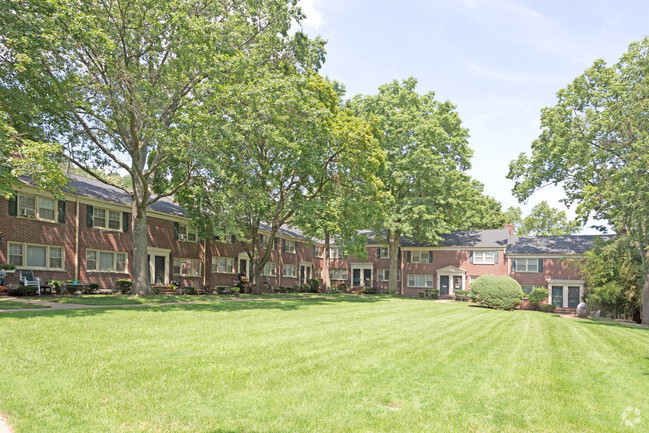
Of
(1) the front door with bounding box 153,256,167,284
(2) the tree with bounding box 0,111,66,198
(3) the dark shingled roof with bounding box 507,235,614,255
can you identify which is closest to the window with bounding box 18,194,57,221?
(1) the front door with bounding box 153,256,167,284

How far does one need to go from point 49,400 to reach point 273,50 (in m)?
24.0

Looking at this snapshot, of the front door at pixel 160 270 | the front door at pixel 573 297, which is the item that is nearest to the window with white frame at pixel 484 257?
the front door at pixel 573 297

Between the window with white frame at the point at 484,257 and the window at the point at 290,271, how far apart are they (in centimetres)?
1907

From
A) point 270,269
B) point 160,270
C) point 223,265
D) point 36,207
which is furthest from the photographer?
point 270,269

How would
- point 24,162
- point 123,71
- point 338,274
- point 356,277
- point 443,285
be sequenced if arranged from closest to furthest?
1. point 24,162
2. point 123,71
3. point 443,285
4. point 356,277
5. point 338,274

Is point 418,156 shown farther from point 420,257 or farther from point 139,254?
point 139,254

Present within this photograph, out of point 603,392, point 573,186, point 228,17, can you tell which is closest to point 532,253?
point 573,186

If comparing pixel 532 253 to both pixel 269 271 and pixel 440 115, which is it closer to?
pixel 440 115

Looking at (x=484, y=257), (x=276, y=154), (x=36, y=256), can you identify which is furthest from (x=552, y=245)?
(x=36, y=256)

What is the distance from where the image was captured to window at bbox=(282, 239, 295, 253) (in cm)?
Result: 4546

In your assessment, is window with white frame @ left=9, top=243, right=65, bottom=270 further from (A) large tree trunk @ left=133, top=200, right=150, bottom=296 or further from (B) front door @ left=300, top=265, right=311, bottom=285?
(B) front door @ left=300, top=265, right=311, bottom=285

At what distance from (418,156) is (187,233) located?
20.2 metres

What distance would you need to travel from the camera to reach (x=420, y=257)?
47969 millimetres

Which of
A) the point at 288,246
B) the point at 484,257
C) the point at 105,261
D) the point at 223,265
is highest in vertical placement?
the point at 288,246
